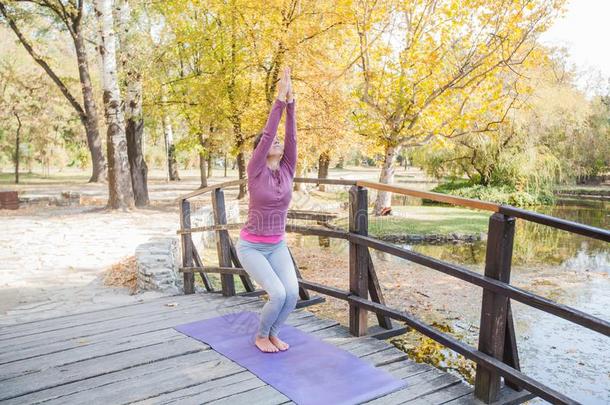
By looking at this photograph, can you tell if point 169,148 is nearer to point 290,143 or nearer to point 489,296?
point 290,143

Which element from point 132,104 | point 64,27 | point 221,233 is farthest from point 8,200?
point 221,233

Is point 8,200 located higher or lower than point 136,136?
lower

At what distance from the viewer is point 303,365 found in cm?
354

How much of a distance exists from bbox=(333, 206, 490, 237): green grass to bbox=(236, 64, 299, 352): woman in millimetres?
11704

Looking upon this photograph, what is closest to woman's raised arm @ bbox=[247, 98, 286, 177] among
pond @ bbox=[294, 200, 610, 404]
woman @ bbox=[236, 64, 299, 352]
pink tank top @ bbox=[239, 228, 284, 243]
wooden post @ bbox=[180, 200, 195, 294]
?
woman @ bbox=[236, 64, 299, 352]

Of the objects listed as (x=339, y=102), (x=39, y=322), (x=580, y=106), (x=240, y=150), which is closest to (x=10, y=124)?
(x=240, y=150)

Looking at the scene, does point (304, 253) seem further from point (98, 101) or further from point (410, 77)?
point (98, 101)

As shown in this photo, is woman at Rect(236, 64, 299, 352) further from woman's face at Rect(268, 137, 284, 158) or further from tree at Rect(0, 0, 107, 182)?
tree at Rect(0, 0, 107, 182)

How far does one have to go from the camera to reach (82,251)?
9859 mm

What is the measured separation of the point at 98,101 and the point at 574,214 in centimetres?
2568

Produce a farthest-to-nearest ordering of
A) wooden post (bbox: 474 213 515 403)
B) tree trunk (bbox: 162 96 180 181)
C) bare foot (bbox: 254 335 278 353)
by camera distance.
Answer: tree trunk (bbox: 162 96 180 181), bare foot (bbox: 254 335 278 353), wooden post (bbox: 474 213 515 403)

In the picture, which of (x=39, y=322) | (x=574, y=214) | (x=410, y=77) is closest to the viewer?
(x=39, y=322)

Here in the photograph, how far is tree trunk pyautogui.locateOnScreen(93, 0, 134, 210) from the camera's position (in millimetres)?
13250

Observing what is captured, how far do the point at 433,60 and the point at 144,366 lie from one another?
13894mm
